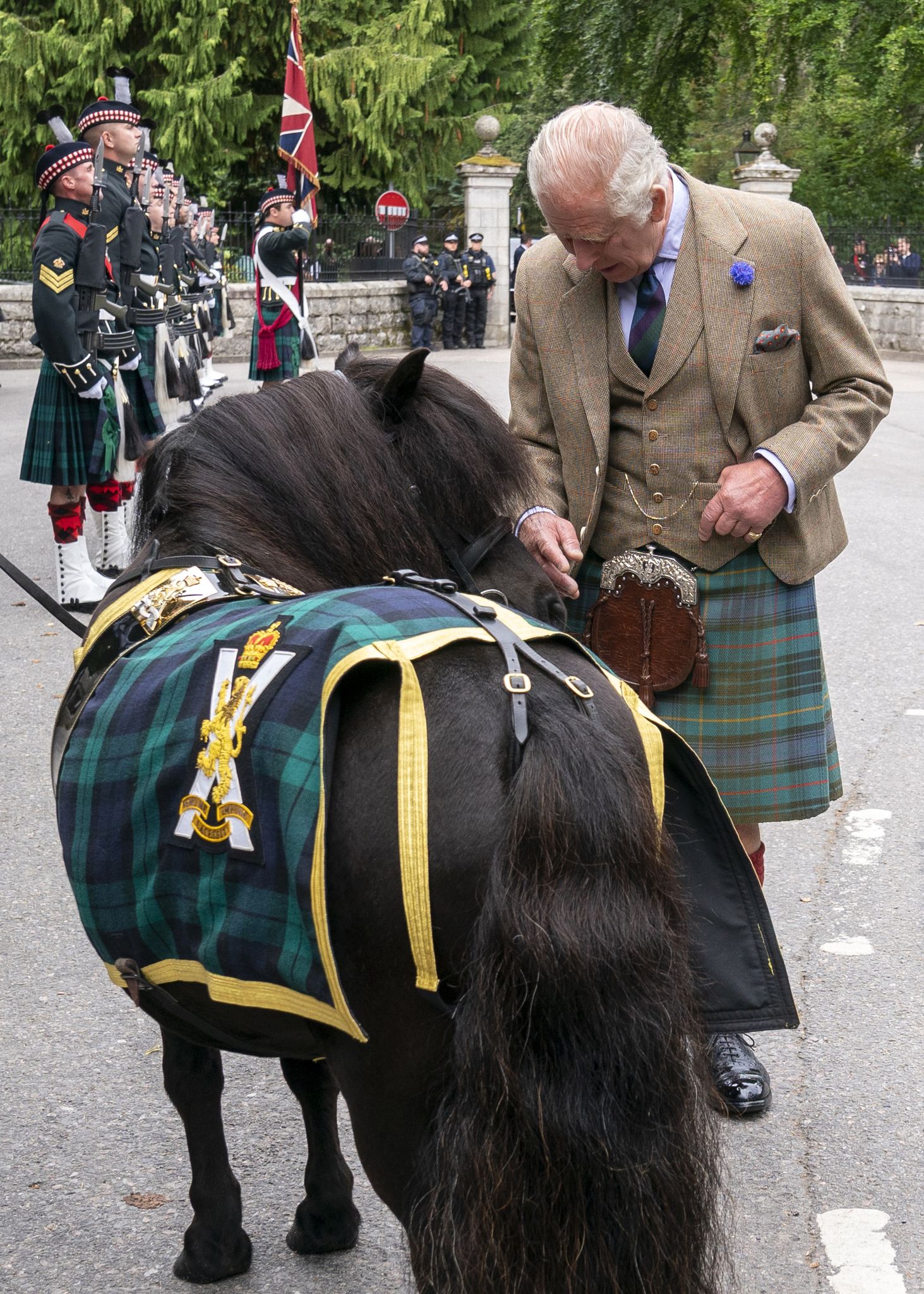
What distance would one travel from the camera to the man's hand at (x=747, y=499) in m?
2.47

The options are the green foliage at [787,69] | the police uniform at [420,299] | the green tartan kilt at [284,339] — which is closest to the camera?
the green tartan kilt at [284,339]

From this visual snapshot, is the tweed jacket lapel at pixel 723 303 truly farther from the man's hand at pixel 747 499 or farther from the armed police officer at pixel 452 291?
the armed police officer at pixel 452 291

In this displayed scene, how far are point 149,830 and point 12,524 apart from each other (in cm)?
763

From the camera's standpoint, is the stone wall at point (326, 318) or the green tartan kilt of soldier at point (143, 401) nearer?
the green tartan kilt of soldier at point (143, 401)

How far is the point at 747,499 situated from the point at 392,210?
21964 millimetres

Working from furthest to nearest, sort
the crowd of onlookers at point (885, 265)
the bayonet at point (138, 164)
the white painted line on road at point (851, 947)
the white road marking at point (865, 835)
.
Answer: the crowd of onlookers at point (885, 265) → the bayonet at point (138, 164) → the white road marking at point (865, 835) → the white painted line on road at point (851, 947)

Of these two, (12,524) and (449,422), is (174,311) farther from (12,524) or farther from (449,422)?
(449,422)

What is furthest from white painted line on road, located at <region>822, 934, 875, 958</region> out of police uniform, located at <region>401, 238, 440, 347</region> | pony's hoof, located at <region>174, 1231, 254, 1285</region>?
police uniform, located at <region>401, 238, 440, 347</region>

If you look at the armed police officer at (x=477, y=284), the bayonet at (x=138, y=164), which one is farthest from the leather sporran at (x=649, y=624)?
the armed police officer at (x=477, y=284)

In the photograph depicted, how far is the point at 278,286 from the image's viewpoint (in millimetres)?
11422

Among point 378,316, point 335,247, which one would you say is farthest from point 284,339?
point 335,247

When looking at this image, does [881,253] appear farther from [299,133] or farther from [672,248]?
[672,248]

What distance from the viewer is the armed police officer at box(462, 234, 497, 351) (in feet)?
73.6

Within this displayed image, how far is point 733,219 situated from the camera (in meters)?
2.51
